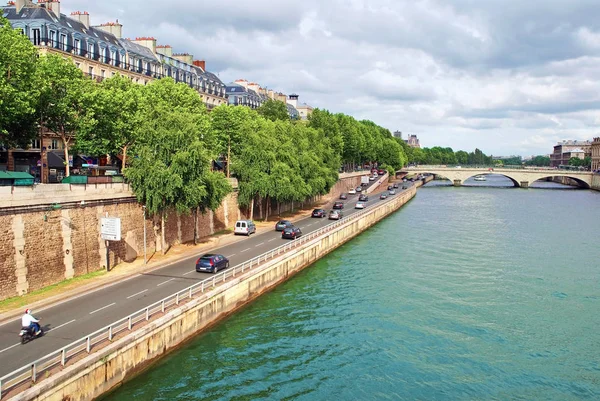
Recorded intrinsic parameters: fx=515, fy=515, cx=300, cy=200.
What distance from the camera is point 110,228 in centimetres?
3594

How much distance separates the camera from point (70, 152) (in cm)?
4875

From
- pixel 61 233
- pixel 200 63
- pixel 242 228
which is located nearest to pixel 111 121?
pixel 61 233

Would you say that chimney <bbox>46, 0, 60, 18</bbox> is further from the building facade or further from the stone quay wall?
the stone quay wall

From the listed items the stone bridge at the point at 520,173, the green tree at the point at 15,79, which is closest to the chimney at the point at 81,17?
the green tree at the point at 15,79

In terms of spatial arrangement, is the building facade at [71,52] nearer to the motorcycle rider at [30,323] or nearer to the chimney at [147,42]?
the chimney at [147,42]

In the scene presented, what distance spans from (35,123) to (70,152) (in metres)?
5.74

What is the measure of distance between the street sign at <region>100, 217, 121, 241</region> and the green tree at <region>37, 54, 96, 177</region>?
1126 cm

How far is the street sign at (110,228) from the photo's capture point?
35750mm

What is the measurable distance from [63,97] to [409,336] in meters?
32.8

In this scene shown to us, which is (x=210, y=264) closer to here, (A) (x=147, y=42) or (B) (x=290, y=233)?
(B) (x=290, y=233)

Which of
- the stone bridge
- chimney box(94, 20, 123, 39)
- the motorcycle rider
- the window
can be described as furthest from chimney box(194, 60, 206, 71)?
the motorcycle rider

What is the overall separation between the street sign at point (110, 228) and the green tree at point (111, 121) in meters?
11.7

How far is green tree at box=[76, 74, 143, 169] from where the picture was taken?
1751 inches

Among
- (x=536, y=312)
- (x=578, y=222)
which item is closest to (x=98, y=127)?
(x=536, y=312)
